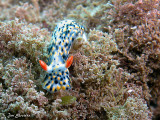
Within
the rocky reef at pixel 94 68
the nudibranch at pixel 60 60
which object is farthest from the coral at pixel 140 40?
the nudibranch at pixel 60 60

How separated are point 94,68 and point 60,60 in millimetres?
671

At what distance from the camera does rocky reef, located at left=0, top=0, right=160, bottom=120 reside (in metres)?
2.16

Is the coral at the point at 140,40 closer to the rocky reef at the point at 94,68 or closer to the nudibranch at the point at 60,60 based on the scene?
the rocky reef at the point at 94,68

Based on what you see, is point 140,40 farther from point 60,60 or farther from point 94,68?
point 60,60

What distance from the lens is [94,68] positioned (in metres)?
2.64

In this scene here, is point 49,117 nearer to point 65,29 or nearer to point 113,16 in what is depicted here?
point 65,29

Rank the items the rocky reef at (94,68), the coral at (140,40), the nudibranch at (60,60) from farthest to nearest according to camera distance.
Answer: the coral at (140,40) → the nudibranch at (60,60) → the rocky reef at (94,68)

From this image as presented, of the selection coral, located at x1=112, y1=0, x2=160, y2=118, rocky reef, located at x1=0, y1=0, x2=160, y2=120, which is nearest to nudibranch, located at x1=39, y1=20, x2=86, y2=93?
rocky reef, located at x1=0, y1=0, x2=160, y2=120

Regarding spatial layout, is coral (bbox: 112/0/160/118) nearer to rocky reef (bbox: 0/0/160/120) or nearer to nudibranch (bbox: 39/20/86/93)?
rocky reef (bbox: 0/0/160/120)

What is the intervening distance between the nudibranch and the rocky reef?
180 millimetres

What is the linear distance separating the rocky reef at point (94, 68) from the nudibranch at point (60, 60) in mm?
180

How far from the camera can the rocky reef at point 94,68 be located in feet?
7.10

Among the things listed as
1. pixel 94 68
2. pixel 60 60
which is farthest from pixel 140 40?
pixel 60 60

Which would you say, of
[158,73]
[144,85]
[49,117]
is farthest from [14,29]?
[158,73]
